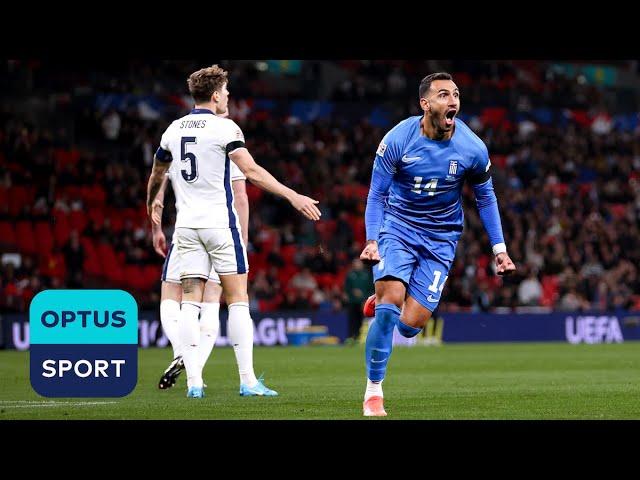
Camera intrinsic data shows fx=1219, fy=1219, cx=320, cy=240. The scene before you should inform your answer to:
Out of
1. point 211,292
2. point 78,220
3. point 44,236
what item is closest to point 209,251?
point 211,292

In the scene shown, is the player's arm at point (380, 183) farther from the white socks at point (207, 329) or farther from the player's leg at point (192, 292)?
the white socks at point (207, 329)

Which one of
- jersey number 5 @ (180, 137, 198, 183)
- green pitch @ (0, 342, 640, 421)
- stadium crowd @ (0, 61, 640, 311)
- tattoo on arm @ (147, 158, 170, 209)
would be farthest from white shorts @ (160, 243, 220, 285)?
stadium crowd @ (0, 61, 640, 311)

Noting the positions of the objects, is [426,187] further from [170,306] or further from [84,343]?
[170,306]

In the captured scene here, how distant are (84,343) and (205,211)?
1526mm

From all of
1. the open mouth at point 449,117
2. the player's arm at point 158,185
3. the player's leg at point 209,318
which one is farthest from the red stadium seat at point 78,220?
the open mouth at point 449,117

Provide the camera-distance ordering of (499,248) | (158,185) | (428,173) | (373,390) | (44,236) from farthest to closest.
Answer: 1. (44,236)
2. (158,185)
3. (499,248)
4. (428,173)
5. (373,390)

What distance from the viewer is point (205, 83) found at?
31.7 ft

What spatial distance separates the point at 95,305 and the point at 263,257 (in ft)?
58.5

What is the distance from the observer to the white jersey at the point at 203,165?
9594 millimetres

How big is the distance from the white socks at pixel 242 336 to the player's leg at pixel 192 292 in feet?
0.97

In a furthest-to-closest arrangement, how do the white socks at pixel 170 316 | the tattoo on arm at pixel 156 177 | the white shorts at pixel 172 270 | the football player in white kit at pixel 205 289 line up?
the white socks at pixel 170 316, the white shorts at pixel 172 270, the football player in white kit at pixel 205 289, the tattoo on arm at pixel 156 177

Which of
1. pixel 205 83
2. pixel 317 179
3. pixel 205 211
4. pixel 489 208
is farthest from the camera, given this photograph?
pixel 317 179

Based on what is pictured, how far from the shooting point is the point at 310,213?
7.83 m

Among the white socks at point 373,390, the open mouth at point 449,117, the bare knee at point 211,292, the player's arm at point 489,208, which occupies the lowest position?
the white socks at point 373,390
